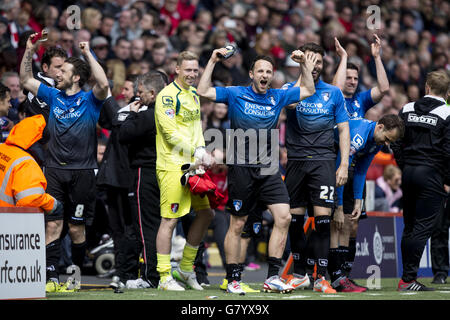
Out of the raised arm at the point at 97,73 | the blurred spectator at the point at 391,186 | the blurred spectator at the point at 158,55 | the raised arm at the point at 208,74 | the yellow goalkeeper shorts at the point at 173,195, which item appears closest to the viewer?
the raised arm at the point at 208,74

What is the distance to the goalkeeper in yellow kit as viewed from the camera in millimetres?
9031

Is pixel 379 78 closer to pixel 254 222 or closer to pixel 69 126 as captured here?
pixel 254 222

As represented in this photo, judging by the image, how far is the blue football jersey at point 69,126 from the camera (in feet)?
30.5

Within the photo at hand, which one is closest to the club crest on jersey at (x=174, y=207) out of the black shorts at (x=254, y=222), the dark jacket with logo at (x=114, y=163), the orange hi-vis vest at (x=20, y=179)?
the black shorts at (x=254, y=222)

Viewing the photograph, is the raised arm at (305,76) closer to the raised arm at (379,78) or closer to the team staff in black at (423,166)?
the raised arm at (379,78)

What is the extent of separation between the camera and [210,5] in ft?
62.9

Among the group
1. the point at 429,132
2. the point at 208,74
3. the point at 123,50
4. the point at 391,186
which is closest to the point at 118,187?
the point at 208,74

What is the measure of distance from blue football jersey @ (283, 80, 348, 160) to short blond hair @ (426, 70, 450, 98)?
147 centimetres

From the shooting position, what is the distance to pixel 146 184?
379 inches

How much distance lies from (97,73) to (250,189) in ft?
6.81

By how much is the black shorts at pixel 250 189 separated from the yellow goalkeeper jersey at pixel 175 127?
2.12 feet

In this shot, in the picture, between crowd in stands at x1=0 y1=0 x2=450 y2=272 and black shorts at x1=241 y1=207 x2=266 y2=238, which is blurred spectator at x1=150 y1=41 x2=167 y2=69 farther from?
black shorts at x1=241 y1=207 x2=266 y2=238

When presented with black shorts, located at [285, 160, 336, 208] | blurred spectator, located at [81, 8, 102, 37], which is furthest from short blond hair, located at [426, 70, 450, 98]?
blurred spectator, located at [81, 8, 102, 37]

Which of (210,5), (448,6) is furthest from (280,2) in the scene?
(448,6)
